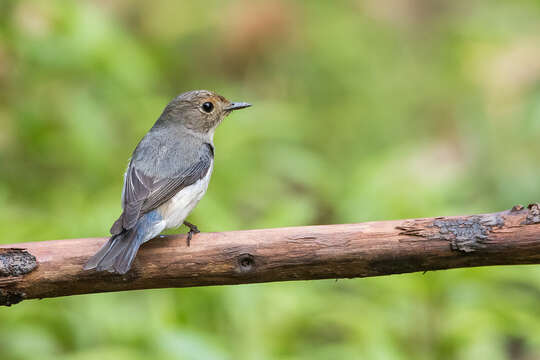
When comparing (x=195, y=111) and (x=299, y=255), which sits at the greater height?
(x=195, y=111)

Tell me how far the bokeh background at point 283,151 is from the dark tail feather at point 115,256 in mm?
798

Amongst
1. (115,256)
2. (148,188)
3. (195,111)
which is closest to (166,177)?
(148,188)

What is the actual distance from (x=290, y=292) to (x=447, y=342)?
1.03 m

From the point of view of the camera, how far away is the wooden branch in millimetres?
2988

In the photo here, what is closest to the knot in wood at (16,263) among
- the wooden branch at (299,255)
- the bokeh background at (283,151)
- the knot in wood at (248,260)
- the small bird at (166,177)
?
the wooden branch at (299,255)

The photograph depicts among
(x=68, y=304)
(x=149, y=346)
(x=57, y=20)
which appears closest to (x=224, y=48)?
(x=57, y=20)

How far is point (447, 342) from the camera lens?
4207 millimetres

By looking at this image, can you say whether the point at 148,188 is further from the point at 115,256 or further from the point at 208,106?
the point at 208,106

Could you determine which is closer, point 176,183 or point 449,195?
point 176,183

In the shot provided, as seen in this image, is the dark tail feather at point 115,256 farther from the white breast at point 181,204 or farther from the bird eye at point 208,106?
the bird eye at point 208,106

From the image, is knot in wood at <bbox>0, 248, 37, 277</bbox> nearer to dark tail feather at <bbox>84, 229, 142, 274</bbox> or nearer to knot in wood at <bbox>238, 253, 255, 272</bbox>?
dark tail feather at <bbox>84, 229, 142, 274</bbox>

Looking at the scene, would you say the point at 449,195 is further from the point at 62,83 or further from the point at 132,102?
the point at 62,83

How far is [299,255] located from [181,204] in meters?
1.06

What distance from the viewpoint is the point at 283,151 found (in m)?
6.53
